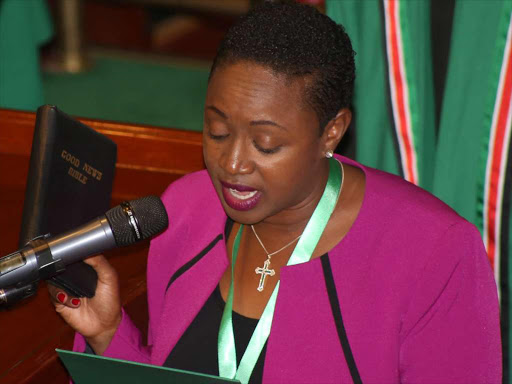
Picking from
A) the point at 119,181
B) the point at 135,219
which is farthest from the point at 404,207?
the point at 119,181

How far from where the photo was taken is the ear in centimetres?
140

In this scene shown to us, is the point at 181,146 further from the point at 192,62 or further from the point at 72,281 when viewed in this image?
the point at 192,62

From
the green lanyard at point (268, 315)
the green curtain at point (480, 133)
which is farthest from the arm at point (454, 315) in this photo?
the green curtain at point (480, 133)

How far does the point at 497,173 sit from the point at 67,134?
0.92 metres

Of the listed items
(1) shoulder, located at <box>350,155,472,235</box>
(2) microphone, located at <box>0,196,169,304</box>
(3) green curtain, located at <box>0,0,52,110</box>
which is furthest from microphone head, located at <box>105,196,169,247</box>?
(3) green curtain, located at <box>0,0,52,110</box>

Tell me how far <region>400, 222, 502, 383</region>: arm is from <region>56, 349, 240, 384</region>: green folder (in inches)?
14.6

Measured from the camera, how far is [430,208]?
1445mm

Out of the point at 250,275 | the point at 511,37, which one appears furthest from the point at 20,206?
the point at 511,37

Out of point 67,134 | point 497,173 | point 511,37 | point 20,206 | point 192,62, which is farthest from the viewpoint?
point 192,62

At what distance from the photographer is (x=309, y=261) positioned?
148cm

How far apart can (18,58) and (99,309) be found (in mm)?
1655

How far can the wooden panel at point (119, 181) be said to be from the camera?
163cm

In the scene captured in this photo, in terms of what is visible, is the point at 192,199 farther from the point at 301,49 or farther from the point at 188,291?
the point at 301,49

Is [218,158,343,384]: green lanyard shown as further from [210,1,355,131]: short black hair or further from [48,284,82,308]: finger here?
[48,284,82,308]: finger
